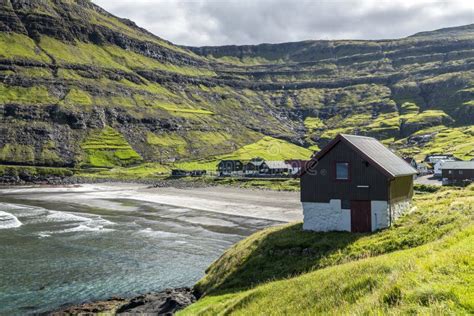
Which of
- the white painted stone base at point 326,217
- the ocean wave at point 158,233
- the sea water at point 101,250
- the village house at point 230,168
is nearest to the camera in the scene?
the white painted stone base at point 326,217

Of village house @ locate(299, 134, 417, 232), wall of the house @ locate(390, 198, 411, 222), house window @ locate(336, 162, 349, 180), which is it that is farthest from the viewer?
house window @ locate(336, 162, 349, 180)

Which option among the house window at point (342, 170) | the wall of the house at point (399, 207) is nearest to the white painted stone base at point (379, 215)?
the wall of the house at point (399, 207)

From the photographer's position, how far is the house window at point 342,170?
36594mm

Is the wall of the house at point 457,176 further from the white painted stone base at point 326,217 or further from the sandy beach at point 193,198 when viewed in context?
the white painted stone base at point 326,217

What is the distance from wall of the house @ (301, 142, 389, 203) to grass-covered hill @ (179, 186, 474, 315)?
316cm

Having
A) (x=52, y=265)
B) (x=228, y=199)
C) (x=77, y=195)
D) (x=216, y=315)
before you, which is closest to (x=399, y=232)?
(x=216, y=315)

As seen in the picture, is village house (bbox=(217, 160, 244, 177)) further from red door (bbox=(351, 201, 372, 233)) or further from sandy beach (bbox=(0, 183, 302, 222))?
red door (bbox=(351, 201, 372, 233))

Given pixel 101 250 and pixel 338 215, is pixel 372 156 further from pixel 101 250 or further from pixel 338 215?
pixel 101 250

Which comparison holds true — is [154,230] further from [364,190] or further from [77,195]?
[77,195]

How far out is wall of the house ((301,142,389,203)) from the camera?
35188mm

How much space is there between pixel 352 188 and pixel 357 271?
60.2 feet

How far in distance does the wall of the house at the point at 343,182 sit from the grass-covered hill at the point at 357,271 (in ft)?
10.4

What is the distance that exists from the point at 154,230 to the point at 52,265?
2506 cm

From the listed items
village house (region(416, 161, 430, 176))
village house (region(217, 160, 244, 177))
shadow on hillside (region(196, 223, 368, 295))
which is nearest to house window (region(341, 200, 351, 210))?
shadow on hillside (region(196, 223, 368, 295))
